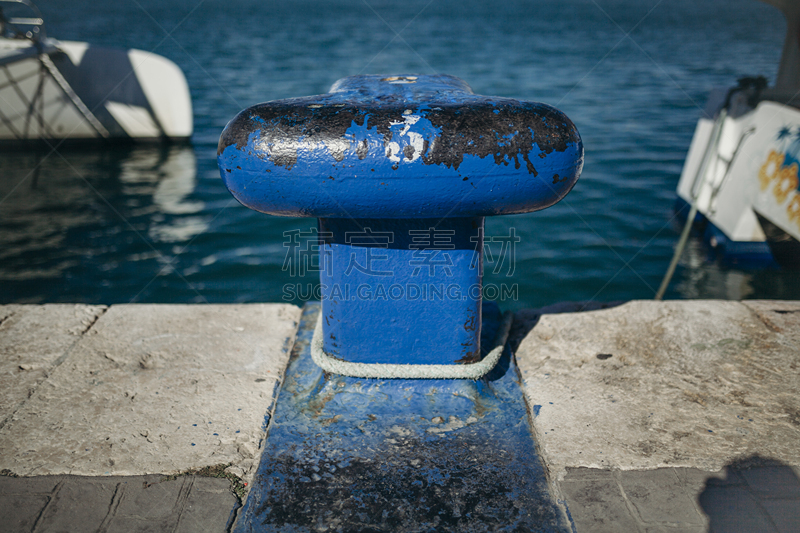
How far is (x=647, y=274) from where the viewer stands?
432 cm

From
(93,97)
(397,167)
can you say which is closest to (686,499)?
(397,167)

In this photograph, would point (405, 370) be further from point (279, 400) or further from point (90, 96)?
point (90, 96)

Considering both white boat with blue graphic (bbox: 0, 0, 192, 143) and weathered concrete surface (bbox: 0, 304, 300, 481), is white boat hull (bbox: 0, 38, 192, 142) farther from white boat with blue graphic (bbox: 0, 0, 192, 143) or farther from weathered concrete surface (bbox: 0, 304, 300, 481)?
weathered concrete surface (bbox: 0, 304, 300, 481)

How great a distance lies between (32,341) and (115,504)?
79 centimetres

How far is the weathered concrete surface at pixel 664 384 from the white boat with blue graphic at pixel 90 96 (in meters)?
6.46

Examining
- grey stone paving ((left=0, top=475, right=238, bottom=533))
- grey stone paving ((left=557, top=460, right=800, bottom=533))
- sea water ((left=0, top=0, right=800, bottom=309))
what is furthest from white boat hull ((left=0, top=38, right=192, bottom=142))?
grey stone paving ((left=557, top=460, right=800, bottom=533))

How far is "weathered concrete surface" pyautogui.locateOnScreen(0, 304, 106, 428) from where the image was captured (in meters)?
1.48

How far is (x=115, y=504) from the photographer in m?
1.14

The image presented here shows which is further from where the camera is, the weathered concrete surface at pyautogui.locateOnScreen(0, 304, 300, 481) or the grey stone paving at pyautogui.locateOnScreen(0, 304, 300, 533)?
the weathered concrete surface at pyautogui.locateOnScreen(0, 304, 300, 481)

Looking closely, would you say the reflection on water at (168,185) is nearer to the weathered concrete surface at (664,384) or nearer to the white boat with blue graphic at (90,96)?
the white boat with blue graphic at (90,96)

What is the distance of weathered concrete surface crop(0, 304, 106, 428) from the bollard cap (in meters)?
0.83

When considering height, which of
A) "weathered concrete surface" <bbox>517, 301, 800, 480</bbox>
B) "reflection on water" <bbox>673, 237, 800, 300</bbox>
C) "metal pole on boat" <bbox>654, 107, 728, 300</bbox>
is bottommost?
"reflection on water" <bbox>673, 237, 800, 300</bbox>

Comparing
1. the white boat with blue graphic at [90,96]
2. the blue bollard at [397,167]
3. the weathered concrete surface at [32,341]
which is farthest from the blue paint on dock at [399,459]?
the white boat with blue graphic at [90,96]

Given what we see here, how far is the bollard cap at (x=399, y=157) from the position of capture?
3.68 ft
